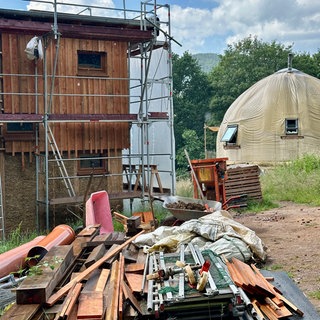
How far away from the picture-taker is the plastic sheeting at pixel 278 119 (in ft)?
82.6

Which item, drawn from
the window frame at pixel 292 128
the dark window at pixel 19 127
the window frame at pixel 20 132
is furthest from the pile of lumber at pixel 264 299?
the window frame at pixel 292 128

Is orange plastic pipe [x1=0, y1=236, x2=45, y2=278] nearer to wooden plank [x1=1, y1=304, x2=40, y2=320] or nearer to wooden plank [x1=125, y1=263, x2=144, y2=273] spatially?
wooden plank [x1=125, y1=263, x2=144, y2=273]

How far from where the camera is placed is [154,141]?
16312 millimetres

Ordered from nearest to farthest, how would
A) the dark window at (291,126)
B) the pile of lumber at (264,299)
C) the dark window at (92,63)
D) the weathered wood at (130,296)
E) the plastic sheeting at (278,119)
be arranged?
the weathered wood at (130,296)
the pile of lumber at (264,299)
the dark window at (92,63)
the plastic sheeting at (278,119)
the dark window at (291,126)

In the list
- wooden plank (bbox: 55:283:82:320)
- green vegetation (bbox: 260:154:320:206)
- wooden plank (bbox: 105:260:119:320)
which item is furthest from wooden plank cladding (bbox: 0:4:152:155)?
wooden plank (bbox: 55:283:82:320)

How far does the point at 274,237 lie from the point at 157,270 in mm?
5665

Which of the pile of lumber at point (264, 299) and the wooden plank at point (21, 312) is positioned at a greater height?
the wooden plank at point (21, 312)

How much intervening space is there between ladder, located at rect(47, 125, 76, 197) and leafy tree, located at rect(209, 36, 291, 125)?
98.5ft

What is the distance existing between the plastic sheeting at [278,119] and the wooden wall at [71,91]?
12961 millimetres

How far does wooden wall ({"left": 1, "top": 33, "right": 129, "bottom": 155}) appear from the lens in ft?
42.0

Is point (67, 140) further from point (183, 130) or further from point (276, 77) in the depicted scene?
point (183, 130)

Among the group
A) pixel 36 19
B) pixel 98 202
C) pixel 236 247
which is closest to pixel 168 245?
pixel 236 247

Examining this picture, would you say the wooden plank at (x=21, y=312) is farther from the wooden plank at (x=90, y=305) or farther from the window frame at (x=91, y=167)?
the window frame at (x=91, y=167)

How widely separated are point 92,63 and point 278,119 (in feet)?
45.9
